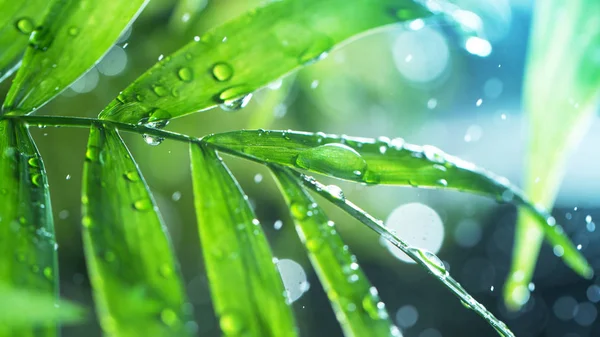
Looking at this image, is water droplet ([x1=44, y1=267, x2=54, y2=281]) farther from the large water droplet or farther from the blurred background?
the blurred background

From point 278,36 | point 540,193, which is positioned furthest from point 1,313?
point 540,193

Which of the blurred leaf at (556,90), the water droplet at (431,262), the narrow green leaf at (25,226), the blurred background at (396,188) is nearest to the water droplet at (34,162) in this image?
the narrow green leaf at (25,226)

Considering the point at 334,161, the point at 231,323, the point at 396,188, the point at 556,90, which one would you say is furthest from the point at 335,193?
the point at 396,188

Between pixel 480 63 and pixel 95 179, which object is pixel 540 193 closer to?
pixel 95 179

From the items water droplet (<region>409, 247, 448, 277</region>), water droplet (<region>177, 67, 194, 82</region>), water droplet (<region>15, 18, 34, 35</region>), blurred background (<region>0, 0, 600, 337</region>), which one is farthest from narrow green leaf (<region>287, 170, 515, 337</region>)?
blurred background (<region>0, 0, 600, 337</region>)

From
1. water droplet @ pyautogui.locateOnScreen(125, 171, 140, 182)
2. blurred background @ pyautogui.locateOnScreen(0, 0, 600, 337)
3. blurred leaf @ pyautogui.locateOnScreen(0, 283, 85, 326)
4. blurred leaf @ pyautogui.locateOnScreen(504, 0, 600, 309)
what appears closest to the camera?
blurred leaf @ pyautogui.locateOnScreen(0, 283, 85, 326)

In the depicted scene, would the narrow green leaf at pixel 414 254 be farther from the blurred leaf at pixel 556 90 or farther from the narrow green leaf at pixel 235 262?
the blurred leaf at pixel 556 90

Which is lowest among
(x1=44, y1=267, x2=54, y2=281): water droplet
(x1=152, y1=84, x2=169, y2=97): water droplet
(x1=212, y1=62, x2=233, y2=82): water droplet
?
(x1=44, y1=267, x2=54, y2=281): water droplet
